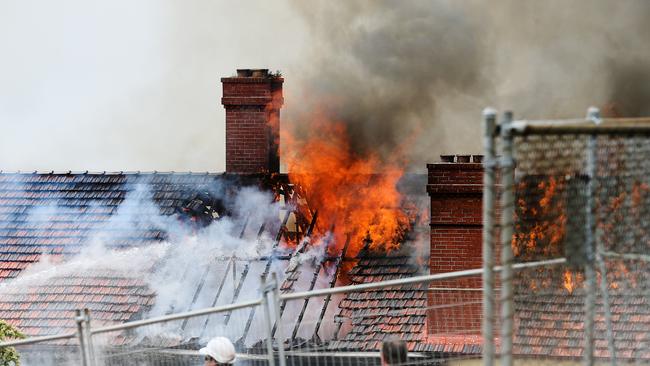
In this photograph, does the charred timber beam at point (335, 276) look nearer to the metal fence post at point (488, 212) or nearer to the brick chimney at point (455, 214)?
the brick chimney at point (455, 214)

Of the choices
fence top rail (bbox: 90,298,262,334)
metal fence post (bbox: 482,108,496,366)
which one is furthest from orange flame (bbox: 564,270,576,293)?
fence top rail (bbox: 90,298,262,334)

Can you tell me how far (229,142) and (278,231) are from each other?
9.31 ft

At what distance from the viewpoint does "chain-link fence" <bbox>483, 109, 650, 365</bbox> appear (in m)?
5.50

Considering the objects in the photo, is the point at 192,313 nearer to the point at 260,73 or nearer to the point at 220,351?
the point at 220,351

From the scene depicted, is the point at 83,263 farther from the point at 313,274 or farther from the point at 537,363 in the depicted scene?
the point at 537,363

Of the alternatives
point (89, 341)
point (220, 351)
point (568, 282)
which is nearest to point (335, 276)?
point (89, 341)

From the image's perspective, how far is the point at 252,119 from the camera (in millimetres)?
21922

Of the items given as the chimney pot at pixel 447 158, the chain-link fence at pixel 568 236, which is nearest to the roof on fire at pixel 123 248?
the chimney pot at pixel 447 158

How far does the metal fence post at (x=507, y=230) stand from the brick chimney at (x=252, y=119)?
641 inches

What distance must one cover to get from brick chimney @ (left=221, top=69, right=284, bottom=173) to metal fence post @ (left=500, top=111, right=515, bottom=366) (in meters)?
16.3

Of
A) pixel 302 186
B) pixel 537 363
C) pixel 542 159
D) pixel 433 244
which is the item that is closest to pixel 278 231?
pixel 302 186

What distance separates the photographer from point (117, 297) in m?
18.3

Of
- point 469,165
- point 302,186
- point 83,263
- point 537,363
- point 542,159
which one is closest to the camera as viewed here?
point 542,159

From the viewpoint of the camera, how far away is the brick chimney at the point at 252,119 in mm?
21781
